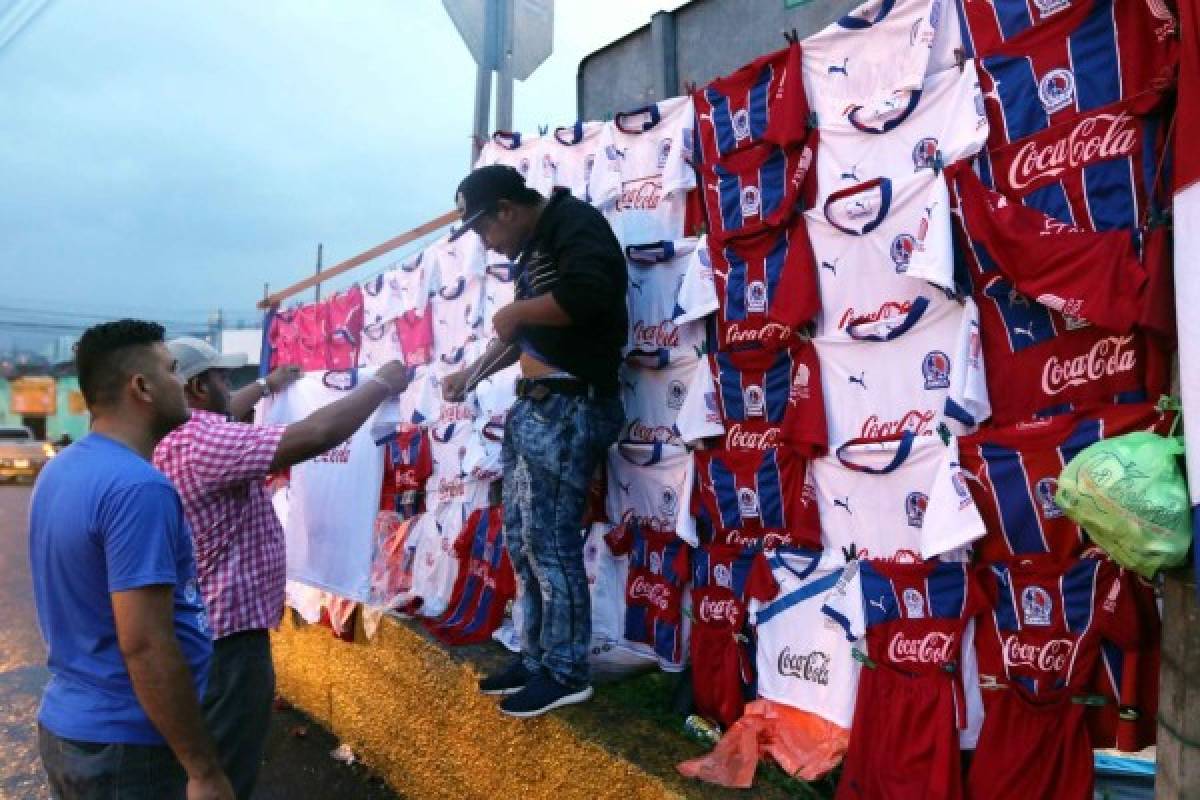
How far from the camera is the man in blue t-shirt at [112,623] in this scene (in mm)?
1888

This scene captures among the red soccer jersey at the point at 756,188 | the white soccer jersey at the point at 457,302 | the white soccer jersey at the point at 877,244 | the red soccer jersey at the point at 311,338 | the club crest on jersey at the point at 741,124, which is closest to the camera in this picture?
the white soccer jersey at the point at 877,244

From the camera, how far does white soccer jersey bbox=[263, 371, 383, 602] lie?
4.50m

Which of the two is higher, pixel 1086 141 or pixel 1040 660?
pixel 1086 141

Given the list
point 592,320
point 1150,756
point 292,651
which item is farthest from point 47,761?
point 292,651

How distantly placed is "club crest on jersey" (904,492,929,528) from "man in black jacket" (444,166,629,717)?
4.06 feet

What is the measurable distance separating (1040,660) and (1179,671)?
76 centimetres

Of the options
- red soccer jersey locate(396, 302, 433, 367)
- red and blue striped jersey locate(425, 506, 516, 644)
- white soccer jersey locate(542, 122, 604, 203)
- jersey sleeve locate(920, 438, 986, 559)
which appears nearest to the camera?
jersey sleeve locate(920, 438, 986, 559)

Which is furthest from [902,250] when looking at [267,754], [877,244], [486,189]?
[267,754]

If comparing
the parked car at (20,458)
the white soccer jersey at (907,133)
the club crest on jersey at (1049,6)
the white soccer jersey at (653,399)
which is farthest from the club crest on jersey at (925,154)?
the parked car at (20,458)

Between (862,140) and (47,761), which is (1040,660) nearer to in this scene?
(862,140)

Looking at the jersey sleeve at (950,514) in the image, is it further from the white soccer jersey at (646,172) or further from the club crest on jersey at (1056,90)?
the white soccer jersey at (646,172)

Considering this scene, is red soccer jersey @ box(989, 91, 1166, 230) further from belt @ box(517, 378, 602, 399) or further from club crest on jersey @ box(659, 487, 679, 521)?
club crest on jersey @ box(659, 487, 679, 521)

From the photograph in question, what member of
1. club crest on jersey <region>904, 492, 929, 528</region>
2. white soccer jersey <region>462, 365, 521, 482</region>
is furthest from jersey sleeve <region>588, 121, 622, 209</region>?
club crest on jersey <region>904, 492, 929, 528</region>

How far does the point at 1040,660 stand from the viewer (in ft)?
8.18
